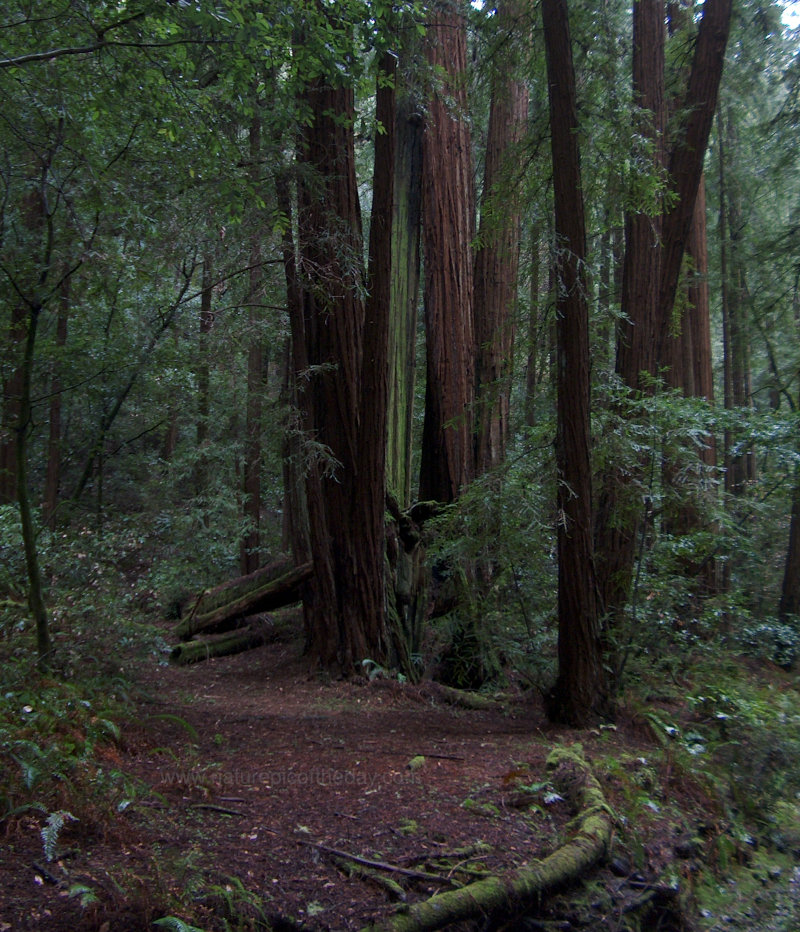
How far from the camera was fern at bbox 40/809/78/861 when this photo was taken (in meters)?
3.44

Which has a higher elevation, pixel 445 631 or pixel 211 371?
pixel 211 371

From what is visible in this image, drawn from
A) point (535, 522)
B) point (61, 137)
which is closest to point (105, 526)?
point (61, 137)

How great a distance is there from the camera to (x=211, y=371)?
1273cm

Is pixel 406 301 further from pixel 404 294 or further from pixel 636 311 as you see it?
pixel 636 311

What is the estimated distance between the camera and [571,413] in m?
6.39

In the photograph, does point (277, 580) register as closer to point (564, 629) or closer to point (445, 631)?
point (445, 631)

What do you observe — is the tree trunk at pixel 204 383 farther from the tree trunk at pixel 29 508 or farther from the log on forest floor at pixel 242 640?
the log on forest floor at pixel 242 640

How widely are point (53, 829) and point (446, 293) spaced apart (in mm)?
8991

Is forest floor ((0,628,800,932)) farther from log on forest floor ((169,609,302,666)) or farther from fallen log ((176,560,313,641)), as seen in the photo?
log on forest floor ((169,609,302,666))

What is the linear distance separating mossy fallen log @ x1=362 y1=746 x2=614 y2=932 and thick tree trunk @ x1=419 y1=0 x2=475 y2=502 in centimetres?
578

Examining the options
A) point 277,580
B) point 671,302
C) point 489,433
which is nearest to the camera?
point 671,302

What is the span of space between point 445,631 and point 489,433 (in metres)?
3.15

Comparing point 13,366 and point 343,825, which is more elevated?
point 13,366

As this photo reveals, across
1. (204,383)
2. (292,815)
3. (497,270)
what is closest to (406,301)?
(497,270)
